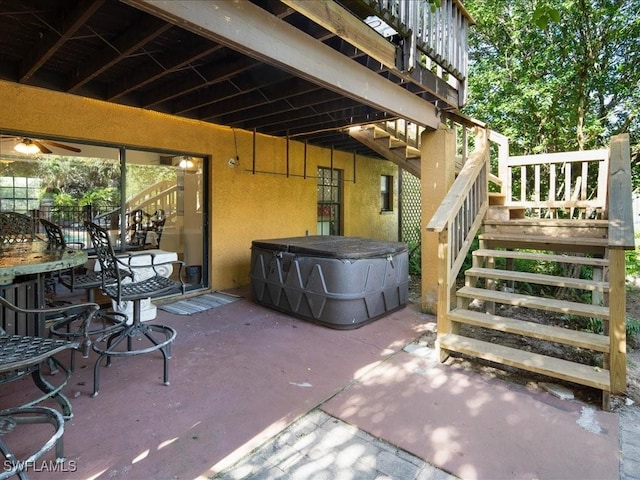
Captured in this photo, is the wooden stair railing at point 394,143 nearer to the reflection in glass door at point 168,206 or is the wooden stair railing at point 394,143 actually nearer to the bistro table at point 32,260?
the reflection in glass door at point 168,206

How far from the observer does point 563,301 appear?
2.99m

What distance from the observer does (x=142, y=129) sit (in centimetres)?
450

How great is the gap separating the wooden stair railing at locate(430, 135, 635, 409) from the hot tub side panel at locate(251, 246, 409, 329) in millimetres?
916

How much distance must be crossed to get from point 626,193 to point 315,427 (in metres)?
2.92

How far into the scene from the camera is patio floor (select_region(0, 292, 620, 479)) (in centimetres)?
190

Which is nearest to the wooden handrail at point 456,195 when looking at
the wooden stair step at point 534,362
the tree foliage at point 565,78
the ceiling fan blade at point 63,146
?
the wooden stair step at point 534,362

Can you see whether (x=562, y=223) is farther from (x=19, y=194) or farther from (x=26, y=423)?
(x=19, y=194)

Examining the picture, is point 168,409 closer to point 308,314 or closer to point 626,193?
point 308,314

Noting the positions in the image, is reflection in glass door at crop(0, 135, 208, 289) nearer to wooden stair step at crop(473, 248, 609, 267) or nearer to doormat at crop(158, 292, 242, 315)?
doormat at crop(158, 292, 242, 315)

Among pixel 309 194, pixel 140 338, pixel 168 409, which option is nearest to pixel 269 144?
pixel 309 194

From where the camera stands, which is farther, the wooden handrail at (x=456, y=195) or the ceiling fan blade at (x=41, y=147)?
the ceiling fan blade at (x=41, y=147)

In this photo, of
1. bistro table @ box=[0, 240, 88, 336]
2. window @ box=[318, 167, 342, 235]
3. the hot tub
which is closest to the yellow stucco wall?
window @ box=[318, 167, 342, 235]

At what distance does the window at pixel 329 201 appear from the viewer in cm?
744

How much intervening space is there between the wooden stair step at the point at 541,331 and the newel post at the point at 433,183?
1229 millimetres
